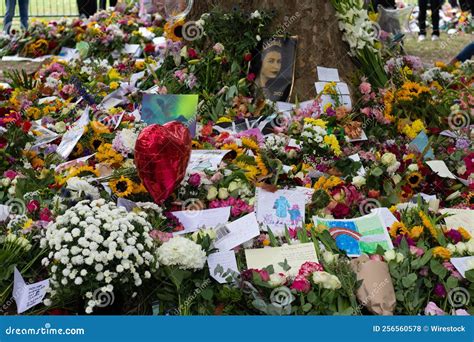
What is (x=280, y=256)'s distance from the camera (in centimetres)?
337

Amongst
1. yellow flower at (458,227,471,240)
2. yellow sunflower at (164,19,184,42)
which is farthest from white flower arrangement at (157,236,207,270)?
yellow sunflower at (164,19,184,42)

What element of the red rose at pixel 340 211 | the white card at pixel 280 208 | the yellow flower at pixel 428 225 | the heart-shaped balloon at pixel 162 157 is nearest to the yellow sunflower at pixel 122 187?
the heart-shaped balloon at pixel 162 157

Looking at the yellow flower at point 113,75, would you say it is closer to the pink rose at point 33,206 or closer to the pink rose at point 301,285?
the pink rose at point 33,206

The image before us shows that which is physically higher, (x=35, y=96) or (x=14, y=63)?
(x=35, y=96)

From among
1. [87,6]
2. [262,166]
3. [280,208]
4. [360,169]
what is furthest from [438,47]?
[280,208]

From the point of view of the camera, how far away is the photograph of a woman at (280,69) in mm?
→ 5164

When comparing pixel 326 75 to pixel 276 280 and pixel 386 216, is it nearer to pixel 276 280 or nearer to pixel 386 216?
pixel 386 216

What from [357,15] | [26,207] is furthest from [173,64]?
[26,207]

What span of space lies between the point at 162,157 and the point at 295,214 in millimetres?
694

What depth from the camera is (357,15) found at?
5.30m

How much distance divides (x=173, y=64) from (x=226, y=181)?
1.94 meters

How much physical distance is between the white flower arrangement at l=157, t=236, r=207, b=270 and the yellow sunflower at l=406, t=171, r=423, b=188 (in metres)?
1.45

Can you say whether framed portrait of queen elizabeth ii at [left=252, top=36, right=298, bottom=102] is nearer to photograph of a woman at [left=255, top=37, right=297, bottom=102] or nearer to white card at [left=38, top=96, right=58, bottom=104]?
photograph of a woman at [left=255, top=37, right=297, bottom=102]

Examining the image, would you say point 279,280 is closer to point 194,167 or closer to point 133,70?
point 194,167
